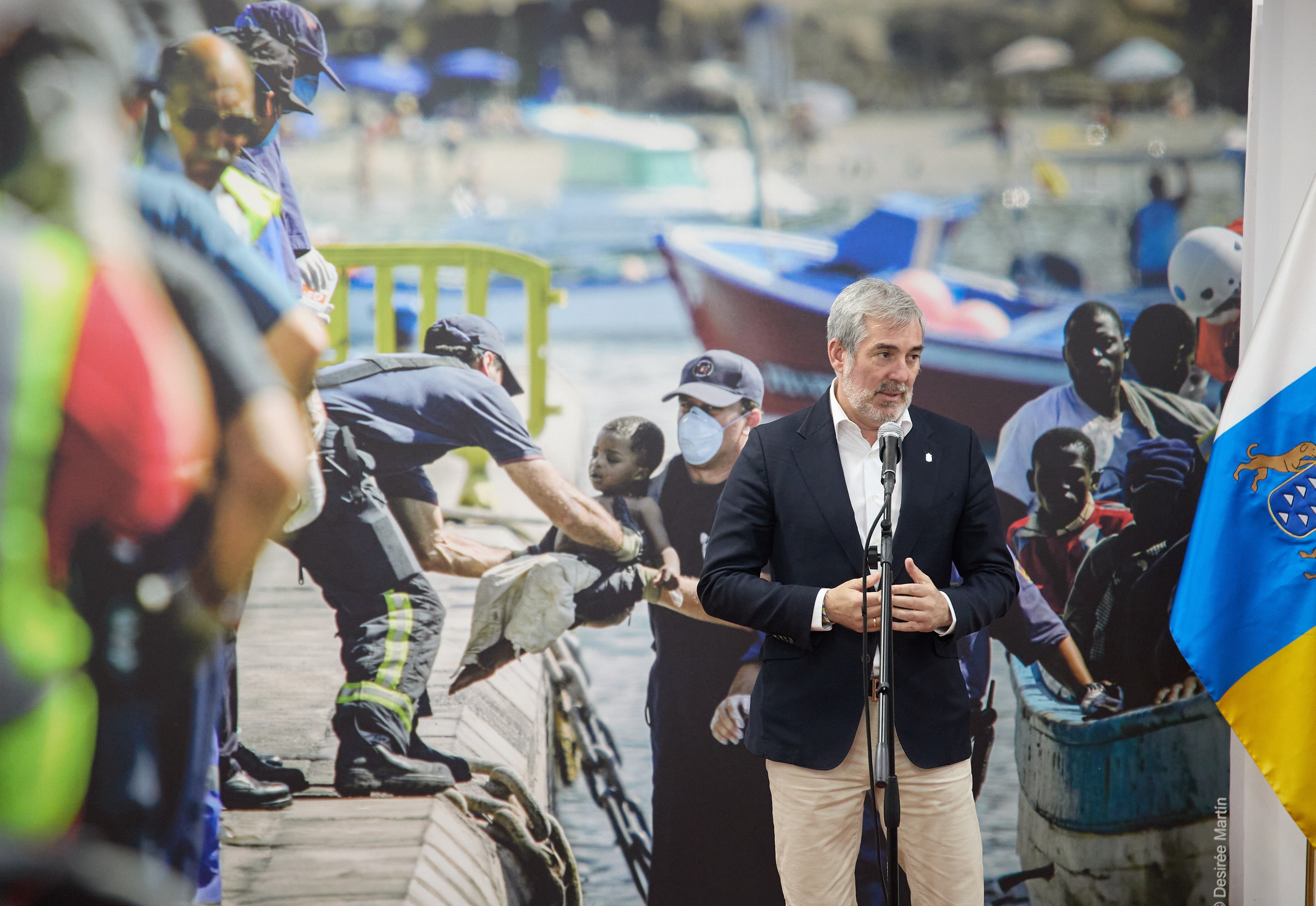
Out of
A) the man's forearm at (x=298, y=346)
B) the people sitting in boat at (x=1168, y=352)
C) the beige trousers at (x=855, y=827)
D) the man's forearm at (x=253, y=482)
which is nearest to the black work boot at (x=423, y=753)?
the man's forearm at (x=253, y=482)

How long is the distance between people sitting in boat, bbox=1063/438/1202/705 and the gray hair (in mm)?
1336

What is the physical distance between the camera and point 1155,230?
284 centimetres

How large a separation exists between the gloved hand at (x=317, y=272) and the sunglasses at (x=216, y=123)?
326 millimetres

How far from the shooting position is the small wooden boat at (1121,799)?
2861 mm

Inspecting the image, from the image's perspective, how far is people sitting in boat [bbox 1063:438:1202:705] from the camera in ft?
9.41

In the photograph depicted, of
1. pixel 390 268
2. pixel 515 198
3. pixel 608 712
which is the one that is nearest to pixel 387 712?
pixel 608 712

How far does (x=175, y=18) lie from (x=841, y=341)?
6.22ft

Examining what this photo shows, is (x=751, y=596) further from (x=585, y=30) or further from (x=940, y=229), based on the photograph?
(x=585, y=30)

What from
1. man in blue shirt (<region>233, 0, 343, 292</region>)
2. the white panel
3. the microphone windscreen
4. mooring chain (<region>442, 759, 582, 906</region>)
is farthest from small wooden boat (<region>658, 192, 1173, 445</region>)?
mooring chain (<region>442, 759, 582, 906</region>)

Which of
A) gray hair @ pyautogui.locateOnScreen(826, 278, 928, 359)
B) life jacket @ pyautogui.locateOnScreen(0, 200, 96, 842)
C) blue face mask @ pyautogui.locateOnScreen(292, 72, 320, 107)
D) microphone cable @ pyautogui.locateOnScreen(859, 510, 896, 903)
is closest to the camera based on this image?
microphone cable @ pyautogui.locateOnScreen(859, 510, 896, 903)

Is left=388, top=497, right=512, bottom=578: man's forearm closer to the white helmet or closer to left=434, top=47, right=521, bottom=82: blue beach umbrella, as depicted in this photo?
left=434, top=47, right=521, bottom=82: blue beach umbrella

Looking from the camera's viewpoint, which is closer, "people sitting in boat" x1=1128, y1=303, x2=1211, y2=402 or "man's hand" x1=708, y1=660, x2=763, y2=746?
"man's hand" x1=708, y1=660, x2=763, y2=746

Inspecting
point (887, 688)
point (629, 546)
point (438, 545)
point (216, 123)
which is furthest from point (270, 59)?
point (887, 688)

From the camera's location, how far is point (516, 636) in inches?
106
